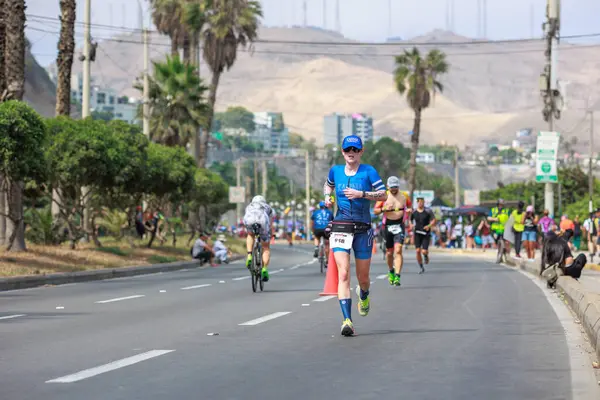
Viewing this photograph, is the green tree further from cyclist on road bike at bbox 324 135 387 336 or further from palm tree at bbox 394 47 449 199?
palm tree at bbox 394 47 449 199

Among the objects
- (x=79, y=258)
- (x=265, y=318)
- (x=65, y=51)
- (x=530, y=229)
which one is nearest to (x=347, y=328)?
(x=265, y=318)

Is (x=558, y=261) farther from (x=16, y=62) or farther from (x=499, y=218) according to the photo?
(x=499, y=218)

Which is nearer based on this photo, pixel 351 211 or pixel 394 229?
pixel 351 211

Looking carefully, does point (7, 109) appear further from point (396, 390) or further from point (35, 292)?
point (396, 390)

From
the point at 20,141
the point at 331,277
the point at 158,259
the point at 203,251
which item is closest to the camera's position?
the point at 331,277

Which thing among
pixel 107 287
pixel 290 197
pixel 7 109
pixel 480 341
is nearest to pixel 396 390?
pixel 480 341

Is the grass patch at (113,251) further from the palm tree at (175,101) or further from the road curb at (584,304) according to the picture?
the palm tree at (175,101)

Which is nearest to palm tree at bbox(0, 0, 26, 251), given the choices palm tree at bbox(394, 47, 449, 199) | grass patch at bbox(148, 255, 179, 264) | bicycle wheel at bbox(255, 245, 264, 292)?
grass patch at bbox(148, 255, 179, 264)

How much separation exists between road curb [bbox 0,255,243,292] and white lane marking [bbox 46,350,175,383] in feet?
43.4

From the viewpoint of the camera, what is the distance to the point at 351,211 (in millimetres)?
12922

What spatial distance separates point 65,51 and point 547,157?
15.0m

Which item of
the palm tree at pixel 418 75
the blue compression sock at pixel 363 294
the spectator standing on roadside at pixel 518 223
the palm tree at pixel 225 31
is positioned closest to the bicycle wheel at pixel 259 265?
the blue compression sock at pixel 363 294

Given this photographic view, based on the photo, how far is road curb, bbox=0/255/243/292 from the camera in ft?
79.3

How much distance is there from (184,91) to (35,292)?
3605cm
